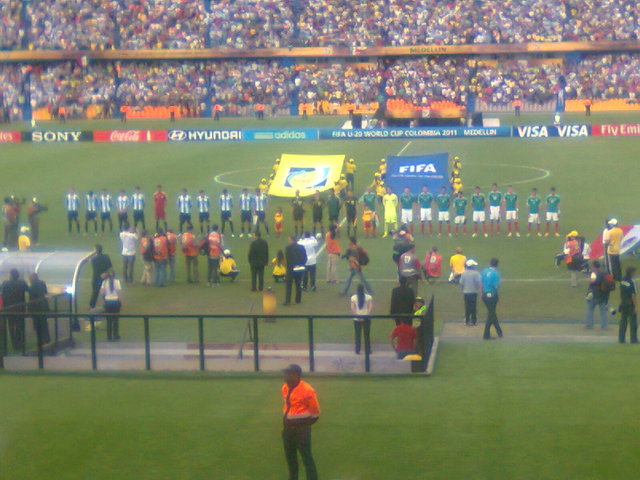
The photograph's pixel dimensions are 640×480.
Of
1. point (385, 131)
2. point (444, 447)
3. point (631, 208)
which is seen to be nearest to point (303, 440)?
point (444, 447)

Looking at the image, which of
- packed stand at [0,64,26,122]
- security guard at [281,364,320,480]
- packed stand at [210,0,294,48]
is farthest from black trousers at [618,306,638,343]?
packed stand at [210,0,294,48]

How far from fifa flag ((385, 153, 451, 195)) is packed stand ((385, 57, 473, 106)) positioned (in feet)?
130

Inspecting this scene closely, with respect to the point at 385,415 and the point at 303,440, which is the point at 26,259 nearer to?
the point at 385,415

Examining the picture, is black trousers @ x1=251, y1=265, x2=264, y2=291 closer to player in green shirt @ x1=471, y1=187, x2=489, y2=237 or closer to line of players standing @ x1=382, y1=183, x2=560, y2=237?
line of players standing @ x1=382, y1=183, x2=560, y2=237

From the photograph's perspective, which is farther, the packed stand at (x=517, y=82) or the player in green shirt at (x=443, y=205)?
the packed stand at (x=517, y=82)

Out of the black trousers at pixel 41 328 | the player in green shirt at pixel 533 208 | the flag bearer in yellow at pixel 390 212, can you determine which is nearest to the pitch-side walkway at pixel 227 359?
the black trousers at pixel 41 328

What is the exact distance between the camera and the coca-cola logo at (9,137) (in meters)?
57.4

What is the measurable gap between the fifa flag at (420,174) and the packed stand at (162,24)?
44661 millimetres

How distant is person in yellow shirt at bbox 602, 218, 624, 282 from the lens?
24047 millimetres

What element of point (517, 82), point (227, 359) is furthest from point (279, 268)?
point (517, 82)

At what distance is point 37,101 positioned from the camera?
72.7m

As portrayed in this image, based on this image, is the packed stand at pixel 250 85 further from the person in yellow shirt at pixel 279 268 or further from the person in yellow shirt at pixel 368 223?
the person in yellow shirt at pixel 279 268

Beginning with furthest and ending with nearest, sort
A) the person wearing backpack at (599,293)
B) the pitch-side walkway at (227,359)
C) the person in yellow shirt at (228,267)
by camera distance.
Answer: the person in yellow shirt at (228,267), the person wearing backpack at (599,293), the pitch-side walkway at (227,359)

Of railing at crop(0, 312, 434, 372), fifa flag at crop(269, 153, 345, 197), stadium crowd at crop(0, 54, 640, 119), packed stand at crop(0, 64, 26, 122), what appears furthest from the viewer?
stadium crowd at crop(0, 54, 640, 119)
